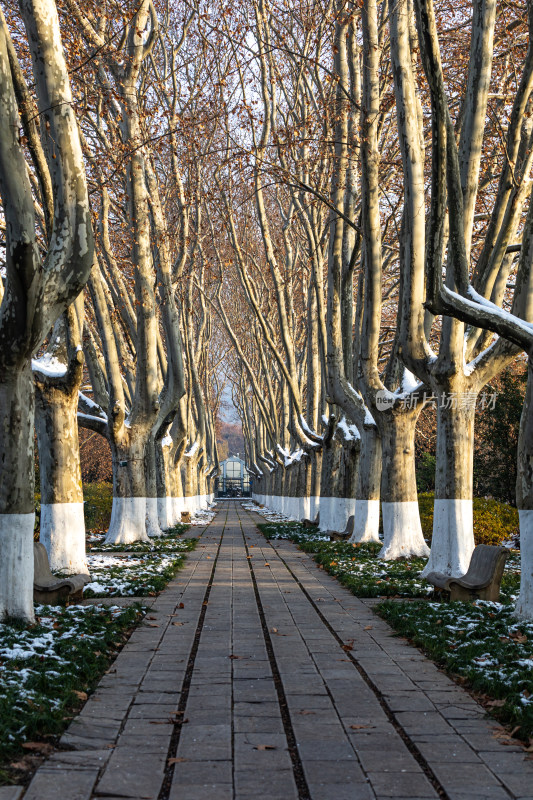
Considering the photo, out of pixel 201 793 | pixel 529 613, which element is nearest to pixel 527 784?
pixel 201 793

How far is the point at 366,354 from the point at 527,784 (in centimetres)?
1122

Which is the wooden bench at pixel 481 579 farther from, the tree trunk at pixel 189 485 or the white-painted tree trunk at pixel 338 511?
the tree trunk at pixel 189 485

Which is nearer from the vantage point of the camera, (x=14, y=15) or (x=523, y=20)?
(x=523, y=20)

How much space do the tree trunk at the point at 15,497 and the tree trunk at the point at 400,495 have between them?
25.0 ft

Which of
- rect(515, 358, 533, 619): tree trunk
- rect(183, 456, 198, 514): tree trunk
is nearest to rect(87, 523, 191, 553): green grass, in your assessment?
rect(515, 358, 533, 619): tree trunk

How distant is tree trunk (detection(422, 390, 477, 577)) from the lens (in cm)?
1094

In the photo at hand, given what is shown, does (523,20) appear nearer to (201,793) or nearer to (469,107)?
(469,107)

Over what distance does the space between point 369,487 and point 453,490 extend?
18.6ft

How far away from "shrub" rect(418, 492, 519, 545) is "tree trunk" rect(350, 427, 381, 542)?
2.23 meters

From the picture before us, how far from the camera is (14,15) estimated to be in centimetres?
1492

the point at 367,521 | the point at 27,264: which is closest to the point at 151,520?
the point at 367,521

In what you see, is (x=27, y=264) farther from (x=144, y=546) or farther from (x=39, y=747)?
(x=144, y=546)

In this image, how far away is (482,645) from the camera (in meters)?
6.63

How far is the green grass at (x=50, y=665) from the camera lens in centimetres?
448
